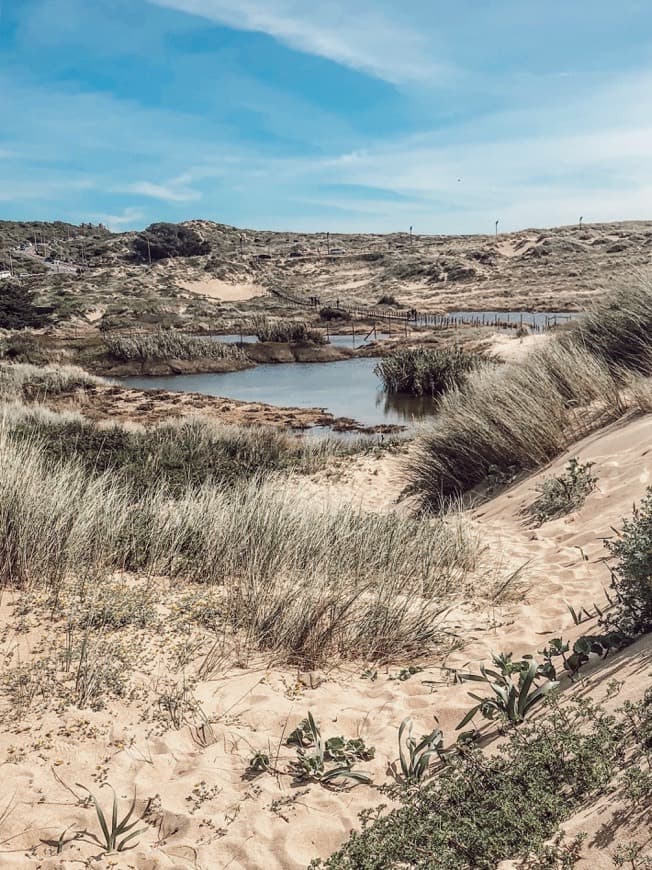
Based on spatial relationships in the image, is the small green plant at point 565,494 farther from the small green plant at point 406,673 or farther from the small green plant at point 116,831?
the small green plant at point 116,831

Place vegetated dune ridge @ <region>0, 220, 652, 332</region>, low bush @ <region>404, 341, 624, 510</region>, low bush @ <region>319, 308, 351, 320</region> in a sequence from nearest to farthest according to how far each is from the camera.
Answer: low bush @ <region>404, 341, 624, 510</region>, low bush @ <region>319, 308, 351, 320</region>, vegetated dune ridge @ <region>0, 220, 652, 332</region>

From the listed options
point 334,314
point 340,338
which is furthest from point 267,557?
point 334,314

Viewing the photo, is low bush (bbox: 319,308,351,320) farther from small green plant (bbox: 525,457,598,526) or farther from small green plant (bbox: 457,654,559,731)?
small green plant (bbox: 457,654,559,731)

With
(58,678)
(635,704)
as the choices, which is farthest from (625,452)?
(58,678)

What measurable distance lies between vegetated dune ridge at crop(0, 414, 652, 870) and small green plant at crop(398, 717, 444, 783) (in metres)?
0.09

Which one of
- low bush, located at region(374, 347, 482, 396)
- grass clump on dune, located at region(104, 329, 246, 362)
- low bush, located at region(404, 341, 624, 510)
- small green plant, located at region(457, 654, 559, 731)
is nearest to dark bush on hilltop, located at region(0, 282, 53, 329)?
grass clump on dune, located at region(104, 329, 246, 362)

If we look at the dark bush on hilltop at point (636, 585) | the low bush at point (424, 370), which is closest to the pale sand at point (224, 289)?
the low bush at point (424, 370)

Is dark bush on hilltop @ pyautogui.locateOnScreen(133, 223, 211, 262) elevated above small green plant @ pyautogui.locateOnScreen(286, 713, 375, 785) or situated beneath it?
elevated above

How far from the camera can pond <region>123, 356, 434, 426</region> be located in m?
19.9

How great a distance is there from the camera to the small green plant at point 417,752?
2.83m

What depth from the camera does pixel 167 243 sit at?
264ft

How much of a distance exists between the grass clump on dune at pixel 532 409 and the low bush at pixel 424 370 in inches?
408

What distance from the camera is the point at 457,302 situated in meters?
51.5

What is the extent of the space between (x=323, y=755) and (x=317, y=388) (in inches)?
A: 846
